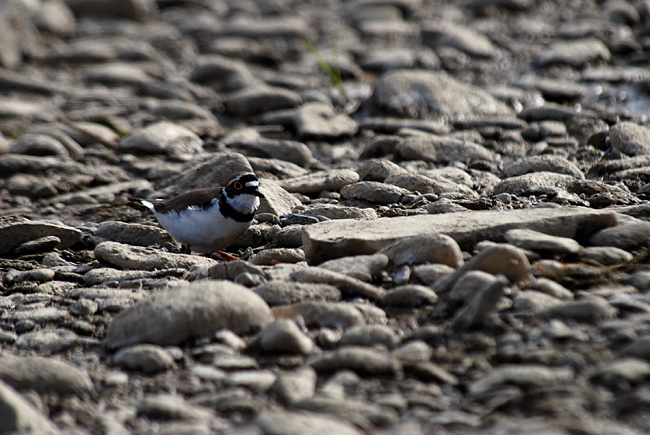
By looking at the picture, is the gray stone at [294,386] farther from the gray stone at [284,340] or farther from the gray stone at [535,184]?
the gray stone at [535,184]

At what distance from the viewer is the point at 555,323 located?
3.40 m

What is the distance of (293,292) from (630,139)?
5.17 meters

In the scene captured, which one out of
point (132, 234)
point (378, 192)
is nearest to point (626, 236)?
point (378, 192)

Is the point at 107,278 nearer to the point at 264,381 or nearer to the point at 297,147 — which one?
the point at 264,381

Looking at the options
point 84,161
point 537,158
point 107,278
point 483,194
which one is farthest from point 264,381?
point 84,161

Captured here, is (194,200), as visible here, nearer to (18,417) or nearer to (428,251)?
(428,251)

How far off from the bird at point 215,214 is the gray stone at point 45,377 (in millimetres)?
2646

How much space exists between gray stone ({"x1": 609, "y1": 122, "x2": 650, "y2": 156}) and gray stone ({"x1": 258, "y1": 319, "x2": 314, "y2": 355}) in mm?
5394

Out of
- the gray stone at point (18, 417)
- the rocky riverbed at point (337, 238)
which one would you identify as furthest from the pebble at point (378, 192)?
the gray stone at point (18, 417)

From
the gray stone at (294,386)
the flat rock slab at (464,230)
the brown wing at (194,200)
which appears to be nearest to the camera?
the gray stone at (294,386)

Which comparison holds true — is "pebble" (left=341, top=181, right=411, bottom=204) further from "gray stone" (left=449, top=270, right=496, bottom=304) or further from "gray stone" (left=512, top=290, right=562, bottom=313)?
"gray stone" (left=512, top=290, right=562, bottom=313)

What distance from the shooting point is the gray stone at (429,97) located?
32.6 ft

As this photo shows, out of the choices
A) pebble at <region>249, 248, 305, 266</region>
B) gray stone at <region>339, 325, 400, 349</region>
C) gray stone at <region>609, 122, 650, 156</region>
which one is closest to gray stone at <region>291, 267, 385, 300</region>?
gray stone at <region>339, 325, 400, 349</region>

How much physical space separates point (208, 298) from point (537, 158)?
4.56 m
